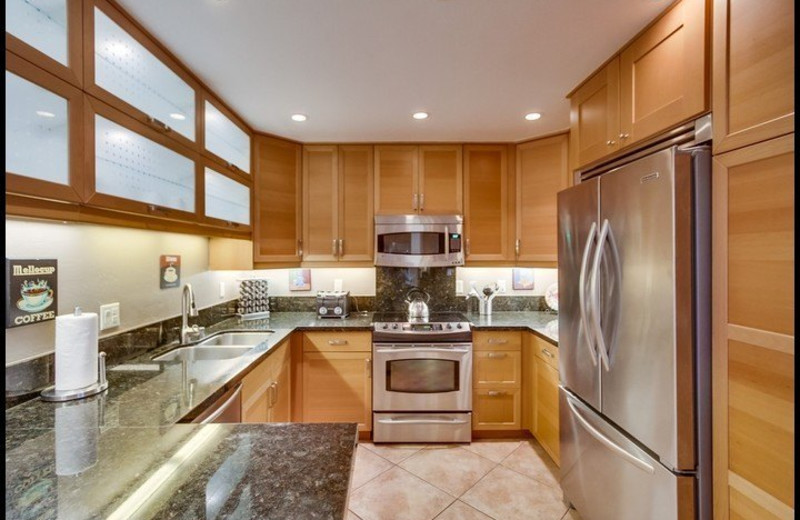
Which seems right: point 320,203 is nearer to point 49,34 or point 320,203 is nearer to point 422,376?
point 422,376

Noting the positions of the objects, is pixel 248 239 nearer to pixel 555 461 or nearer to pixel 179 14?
pixel 179 14

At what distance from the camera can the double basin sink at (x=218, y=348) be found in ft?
6.50

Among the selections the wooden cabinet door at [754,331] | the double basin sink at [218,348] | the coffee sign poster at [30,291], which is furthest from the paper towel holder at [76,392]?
the wooden cabinet door at [754,331]

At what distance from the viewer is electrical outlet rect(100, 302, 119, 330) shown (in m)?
1.66

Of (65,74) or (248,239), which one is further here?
(248,239)

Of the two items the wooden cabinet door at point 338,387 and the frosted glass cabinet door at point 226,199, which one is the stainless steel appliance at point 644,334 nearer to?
the wooden cabinet door at point 338,387

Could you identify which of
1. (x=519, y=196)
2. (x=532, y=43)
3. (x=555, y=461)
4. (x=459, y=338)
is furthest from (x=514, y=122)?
(x=555, y=461)

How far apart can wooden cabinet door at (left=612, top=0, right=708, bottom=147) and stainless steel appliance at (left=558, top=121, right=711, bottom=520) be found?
3.3 inches

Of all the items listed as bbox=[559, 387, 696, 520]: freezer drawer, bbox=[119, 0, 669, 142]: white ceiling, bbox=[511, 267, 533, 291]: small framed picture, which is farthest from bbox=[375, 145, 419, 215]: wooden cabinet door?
bbox=[559, 387, 696, 520]: freezer drawer

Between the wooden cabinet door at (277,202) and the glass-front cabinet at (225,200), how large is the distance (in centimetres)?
14

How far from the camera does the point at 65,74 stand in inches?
46.7

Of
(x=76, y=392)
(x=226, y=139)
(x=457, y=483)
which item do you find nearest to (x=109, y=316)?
(x=76, y=392)

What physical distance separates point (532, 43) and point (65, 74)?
1.76m

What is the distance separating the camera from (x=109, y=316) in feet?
5.56
